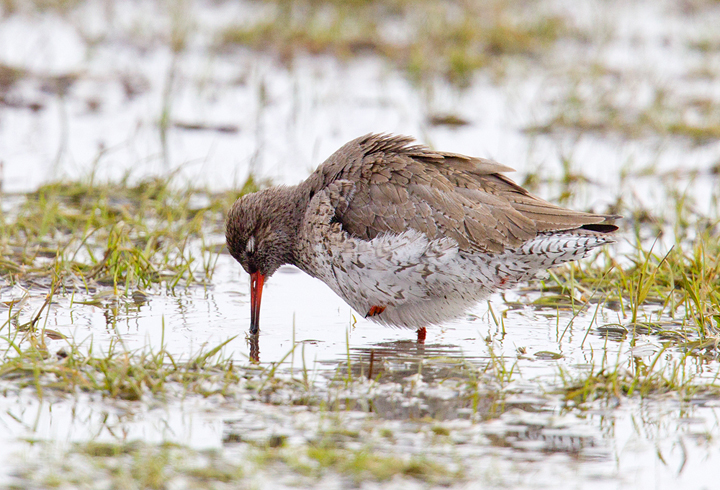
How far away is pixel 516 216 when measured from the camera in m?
5.79

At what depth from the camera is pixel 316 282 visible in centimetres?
743

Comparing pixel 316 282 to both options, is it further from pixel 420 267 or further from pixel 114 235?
pixel 420 267

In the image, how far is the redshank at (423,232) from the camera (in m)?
5.72

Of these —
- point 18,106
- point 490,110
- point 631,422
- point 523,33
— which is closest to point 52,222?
point 18,106

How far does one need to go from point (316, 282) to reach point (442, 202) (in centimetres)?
187

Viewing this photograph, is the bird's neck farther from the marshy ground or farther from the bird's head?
the marshy ground

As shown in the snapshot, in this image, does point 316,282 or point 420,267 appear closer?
point 420,267

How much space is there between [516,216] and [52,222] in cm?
375

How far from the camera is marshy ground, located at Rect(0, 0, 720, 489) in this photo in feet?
14.3

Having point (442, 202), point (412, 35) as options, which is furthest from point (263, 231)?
point (412, 35)

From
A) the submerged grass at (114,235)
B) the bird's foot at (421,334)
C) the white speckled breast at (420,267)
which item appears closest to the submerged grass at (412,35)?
the submerged grass at (114,235)

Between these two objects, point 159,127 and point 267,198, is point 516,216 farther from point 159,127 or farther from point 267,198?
point 159,127

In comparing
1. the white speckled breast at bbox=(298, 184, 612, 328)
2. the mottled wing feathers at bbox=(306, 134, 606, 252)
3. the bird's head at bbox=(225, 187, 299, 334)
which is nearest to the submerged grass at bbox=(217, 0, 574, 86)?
the bird's head at bbox=(225, 187, 299, 334)

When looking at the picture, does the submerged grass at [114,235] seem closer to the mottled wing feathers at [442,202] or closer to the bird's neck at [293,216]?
the bird's neck at [293,216]
